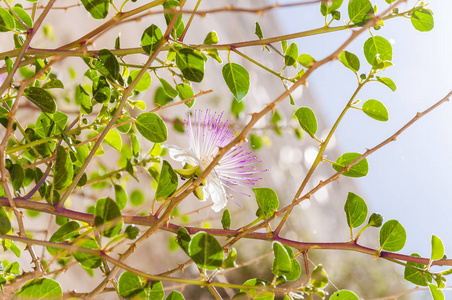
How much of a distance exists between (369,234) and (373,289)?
0.45 m

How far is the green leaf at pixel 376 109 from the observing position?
51 cm

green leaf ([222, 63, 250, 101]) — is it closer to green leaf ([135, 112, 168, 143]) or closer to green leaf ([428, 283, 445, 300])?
green leaf ([135, 112, 168, 143])

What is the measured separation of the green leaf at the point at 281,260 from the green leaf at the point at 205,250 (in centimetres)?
5

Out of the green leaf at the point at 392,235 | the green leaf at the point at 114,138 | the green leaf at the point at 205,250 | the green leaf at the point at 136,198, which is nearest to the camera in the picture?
the green leaf at the point at 205,250

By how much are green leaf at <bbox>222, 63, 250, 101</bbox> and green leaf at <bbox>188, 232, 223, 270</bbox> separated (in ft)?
0.64

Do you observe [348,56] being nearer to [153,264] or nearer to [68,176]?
[68,176]

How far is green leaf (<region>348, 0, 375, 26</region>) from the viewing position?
0.49 metres

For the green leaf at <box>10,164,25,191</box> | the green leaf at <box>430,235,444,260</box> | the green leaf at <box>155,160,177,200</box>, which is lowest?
the green leaf at <box>430,235,444,260</box>

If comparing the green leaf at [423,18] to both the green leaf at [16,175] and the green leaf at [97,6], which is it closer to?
the green leaf at [97,6]

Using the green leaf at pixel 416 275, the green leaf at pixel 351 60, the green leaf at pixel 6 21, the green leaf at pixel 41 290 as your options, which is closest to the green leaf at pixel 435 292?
the green leaf at pixel 416 275

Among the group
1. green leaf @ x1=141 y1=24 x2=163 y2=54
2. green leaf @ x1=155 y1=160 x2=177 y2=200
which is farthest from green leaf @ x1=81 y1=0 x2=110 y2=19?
green leaf @ x1=155 y1=160 x2=177 y2=200

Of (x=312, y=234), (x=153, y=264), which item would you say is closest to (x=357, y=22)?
(x=153, y=264)

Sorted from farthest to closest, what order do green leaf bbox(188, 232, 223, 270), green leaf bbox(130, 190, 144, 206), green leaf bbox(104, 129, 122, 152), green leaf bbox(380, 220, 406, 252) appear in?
1. green leaf bbox(130, 190, 144, 206)
2. green leaf bbox(104, 129, 122, 152)
3. green leaf bbox(380, 220, 406, 252)
4. green leaf bbox(188, 232, 223, 270)

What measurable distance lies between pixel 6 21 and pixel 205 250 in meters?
0.32
